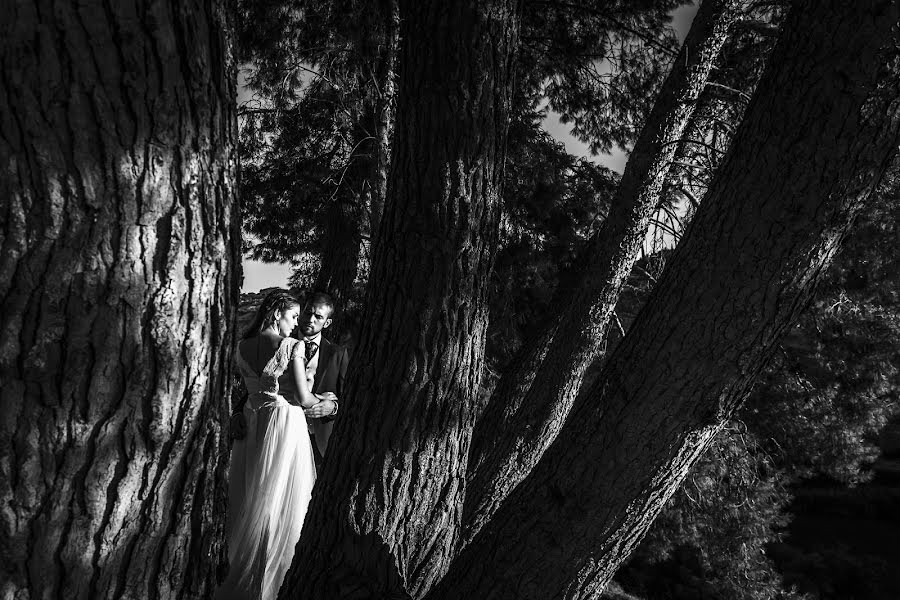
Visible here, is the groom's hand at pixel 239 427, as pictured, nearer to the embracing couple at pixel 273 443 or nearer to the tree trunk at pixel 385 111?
the embracing couple at pixel 273 443

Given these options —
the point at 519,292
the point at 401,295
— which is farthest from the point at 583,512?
the point at 519,292

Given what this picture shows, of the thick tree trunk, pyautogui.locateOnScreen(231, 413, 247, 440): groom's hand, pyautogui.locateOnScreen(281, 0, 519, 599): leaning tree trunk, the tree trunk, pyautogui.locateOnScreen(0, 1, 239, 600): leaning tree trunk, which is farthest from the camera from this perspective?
the tree trunk

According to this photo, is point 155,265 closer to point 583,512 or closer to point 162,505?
point 162,505

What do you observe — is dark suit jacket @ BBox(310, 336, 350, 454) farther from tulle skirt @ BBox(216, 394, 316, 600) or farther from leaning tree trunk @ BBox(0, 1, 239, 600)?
leaning tree trunk @ BBox(0, 1, 239, 600)

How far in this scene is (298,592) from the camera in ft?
6.97

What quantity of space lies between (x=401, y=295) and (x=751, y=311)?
106 centimetres

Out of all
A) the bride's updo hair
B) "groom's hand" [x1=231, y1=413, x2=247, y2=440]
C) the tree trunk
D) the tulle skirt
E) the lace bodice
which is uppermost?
the tree trunk

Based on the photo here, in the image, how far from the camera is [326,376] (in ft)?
14.1

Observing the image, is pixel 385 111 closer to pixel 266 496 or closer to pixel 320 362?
pixel 320 362

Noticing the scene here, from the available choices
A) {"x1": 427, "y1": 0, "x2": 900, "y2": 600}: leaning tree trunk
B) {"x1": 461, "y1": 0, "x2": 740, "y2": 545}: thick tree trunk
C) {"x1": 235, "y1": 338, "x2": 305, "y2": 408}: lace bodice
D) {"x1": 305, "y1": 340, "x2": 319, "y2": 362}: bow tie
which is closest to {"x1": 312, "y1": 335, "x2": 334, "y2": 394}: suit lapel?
{"x1": 305, "y1": 340, "x2": 319, "y2": 362}: bow tie

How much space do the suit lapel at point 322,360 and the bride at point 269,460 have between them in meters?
0.30

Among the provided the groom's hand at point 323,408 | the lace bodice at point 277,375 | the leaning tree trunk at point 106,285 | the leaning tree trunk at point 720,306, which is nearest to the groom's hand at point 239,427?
the lace bodice at point 277,375

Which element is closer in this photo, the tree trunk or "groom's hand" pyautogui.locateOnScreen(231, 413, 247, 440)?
"groom's hand" pyautogui.locateOnScreen(231, 413, 247, 440)

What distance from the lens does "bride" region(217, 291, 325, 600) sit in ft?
11.6
